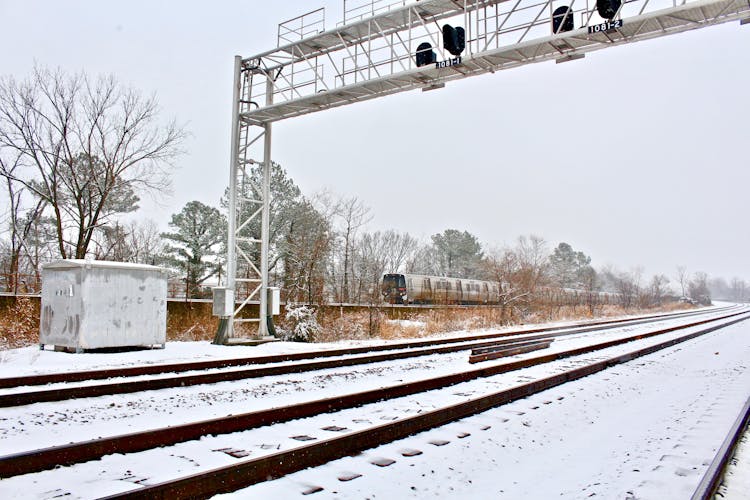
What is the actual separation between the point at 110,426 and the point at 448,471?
3.86m

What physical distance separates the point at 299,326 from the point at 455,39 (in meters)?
11.3

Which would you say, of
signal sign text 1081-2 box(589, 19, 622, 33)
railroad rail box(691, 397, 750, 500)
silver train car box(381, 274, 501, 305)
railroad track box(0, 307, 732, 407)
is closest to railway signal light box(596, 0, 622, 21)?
signal sign text 1081-2 box(589, 19, 622, 33)

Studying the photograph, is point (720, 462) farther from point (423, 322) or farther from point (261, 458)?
point (423, 322)

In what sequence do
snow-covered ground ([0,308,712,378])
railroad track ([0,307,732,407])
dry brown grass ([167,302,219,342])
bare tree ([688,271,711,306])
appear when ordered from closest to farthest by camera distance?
railroad track ([0,307,732,407]) → snow-covered ground ([0,308,712,378]) → dry brown grass ([167,302,219,342]) → bare tree ([688,271,711,306])

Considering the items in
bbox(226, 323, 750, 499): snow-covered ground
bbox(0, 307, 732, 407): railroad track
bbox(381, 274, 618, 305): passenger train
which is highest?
bbox(381, 274, 618, 305): passenger train

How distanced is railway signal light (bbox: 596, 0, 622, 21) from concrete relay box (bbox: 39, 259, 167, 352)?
12.8 metres

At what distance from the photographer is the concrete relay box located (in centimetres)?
Answer: 1266

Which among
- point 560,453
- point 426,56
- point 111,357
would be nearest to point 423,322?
point 426,56

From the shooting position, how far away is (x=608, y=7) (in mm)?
11352

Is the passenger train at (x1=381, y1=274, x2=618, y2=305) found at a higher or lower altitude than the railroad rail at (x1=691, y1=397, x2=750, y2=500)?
higher

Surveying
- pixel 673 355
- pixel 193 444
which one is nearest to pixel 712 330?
pixel 673 355

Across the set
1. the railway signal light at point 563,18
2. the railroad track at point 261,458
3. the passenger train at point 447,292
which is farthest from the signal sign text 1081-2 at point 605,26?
the passenger train at point 447,292

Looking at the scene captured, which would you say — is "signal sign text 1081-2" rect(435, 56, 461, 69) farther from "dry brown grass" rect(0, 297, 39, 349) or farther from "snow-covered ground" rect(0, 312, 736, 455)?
"dry brown grass" rect(0, 297, 39, 349)

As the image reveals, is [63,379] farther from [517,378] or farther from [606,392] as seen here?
[606,392]
